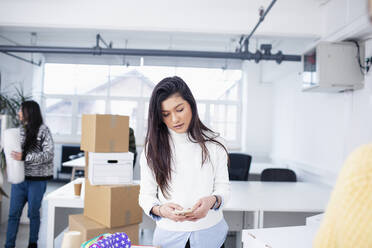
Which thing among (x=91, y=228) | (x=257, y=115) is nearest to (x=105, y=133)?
(x=91, y=228)

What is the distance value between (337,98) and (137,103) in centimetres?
508

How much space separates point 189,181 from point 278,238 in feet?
1.97

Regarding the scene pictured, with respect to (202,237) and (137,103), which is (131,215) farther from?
(137,103)

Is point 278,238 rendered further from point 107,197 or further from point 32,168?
point 32,168

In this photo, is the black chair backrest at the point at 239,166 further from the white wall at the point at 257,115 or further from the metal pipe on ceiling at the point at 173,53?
the white wall at the point at 257,115

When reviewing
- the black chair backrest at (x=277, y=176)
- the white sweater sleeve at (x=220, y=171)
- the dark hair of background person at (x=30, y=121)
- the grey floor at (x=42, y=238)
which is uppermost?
the dark hair of background person at (x=30, y=121)

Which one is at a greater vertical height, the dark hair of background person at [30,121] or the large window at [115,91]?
the large window at [115,91]

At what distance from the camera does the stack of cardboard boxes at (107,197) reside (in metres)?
2.22

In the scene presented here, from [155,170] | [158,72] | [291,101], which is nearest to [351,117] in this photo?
[291,101]

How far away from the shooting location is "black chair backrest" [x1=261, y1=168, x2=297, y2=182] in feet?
12.5

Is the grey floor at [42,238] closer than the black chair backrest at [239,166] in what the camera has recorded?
Yes

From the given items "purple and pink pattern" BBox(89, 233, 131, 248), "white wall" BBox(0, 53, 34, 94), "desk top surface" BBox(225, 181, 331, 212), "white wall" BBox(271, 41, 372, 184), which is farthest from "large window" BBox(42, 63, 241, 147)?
"purple and pink pattern" BBox(89, 233, 131, 248)

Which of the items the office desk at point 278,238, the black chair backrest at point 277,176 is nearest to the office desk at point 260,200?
the black chair backrest at point 277,176

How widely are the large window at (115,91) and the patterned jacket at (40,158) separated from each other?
4528mm
